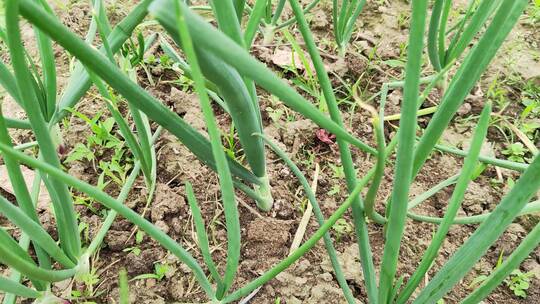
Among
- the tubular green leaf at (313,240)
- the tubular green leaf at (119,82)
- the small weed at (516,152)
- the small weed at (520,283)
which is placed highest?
the tubular green leaf at (119,82)

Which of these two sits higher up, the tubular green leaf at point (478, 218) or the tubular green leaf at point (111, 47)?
the tubular green leaf at point (111, 47)

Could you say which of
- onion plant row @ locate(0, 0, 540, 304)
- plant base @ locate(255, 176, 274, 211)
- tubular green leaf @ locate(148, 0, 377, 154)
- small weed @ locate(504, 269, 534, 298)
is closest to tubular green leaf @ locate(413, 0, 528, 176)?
onion plant row @ locate(0, 0, 540, 304)

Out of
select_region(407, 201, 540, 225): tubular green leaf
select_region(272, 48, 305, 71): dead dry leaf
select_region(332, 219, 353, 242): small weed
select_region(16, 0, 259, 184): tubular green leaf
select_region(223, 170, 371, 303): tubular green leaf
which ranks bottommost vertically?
select_region(332, 219, 353, 242): small weed

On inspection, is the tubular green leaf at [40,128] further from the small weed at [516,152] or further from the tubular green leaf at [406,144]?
the small weed at [516,152]

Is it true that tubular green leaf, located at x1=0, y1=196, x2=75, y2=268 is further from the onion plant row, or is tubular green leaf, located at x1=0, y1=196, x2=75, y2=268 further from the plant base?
the plant base

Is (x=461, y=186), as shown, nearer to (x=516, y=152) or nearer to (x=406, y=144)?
(x=406, y=144)

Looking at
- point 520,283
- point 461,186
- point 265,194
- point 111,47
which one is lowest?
point 520,283

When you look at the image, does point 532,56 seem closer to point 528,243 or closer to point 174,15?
point 528,243

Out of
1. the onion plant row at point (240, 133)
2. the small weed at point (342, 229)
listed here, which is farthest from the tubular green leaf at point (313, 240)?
the small weed at point (342, 229)

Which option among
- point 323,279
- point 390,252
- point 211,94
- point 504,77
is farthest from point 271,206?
point 504,77

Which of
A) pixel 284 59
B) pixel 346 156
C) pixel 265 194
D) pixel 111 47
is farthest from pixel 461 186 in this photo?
pixel 284 59

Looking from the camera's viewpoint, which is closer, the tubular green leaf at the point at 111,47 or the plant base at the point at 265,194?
the tubular green leaf at the point at 111,47

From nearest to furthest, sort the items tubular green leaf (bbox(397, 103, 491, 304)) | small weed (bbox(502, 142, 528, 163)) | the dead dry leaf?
tubular green leaf (bbox(397, 103, 491, 304))
small weed (bbox(502, 142, 528, 163))
the dead dry leaf

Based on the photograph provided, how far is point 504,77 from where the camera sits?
1410 mm
